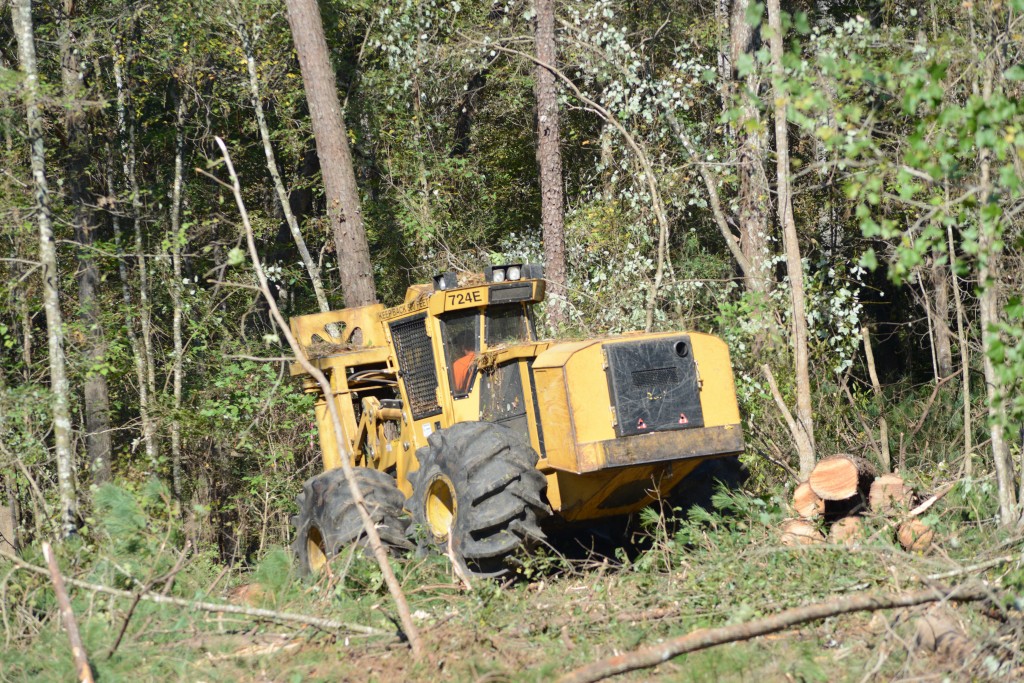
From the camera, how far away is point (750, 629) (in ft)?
19.4

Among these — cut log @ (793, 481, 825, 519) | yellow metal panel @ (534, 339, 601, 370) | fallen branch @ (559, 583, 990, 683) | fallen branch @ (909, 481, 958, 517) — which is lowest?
fallen branch @ (909, 481, 958, 517)

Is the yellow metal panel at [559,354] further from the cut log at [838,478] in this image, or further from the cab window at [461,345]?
the cut log at [838,478]

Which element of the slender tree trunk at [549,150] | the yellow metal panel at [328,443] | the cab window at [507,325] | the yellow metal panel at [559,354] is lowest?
the yellow metal panel at [328,443]

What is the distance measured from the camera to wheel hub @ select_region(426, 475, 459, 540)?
884 centimetres

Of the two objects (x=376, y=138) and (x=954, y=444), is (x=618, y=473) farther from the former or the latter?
(x=376, y=138)

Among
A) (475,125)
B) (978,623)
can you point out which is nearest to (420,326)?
(978,623)

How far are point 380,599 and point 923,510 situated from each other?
13.6ft

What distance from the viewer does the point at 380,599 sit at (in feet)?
26.6

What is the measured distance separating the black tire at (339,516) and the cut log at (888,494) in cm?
358

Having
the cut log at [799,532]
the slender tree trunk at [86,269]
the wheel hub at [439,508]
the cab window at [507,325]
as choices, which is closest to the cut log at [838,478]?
the cut log at [799,532]

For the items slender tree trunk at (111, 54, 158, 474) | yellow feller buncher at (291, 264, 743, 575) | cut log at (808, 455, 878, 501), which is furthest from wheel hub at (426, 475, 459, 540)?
slender tree trunk at (111, 54, 158, 474)

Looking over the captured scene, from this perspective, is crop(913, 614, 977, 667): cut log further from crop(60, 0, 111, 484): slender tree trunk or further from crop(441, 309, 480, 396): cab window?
crop(60, 0, 111, 484): slender tree trunk

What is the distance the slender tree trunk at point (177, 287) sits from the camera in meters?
15.2

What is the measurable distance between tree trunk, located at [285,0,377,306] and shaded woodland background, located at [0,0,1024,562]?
0.26 meters
